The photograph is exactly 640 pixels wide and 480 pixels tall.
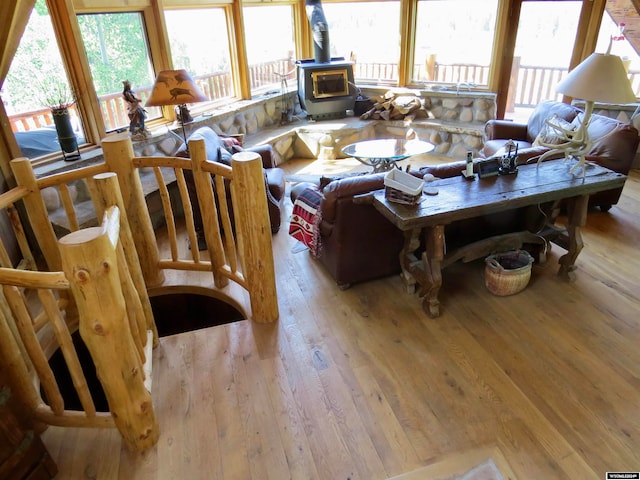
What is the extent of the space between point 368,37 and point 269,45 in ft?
5.06

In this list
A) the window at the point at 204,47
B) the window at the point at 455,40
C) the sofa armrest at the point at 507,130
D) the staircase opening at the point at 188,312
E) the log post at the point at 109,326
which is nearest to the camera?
the log post at the point at 109,326

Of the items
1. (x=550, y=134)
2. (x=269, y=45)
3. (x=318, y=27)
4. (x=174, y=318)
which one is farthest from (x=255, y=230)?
(x=269, y=45)

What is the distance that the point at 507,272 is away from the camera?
9.20 feet

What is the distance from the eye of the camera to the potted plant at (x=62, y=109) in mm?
3447

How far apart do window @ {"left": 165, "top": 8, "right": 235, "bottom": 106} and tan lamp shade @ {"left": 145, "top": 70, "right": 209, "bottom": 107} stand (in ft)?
4.64

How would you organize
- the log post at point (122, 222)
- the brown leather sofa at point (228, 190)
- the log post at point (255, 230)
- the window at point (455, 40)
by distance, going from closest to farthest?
the log post at point (122, 222)
the log post at point (255, 230)
the brown leather sofa at point (228, 190)
the window at point (455, 40)

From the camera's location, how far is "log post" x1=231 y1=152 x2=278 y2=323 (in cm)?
230

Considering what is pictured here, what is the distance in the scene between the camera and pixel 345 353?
248 cm

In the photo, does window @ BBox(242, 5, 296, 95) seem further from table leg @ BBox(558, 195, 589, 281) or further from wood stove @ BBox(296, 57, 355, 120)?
table leg @ BBox(558, 195, 589, 281)

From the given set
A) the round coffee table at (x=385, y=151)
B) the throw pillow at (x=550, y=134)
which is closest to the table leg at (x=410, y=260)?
the round coffee table at (x=385, y=151)

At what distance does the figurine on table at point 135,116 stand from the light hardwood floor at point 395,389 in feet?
7.40

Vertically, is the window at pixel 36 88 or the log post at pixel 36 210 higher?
the window at pixel 36 88

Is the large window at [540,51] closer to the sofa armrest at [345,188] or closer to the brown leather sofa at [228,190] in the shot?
the brown leather sofa at [228,190]

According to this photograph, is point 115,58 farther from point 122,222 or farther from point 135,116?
point 122,222
